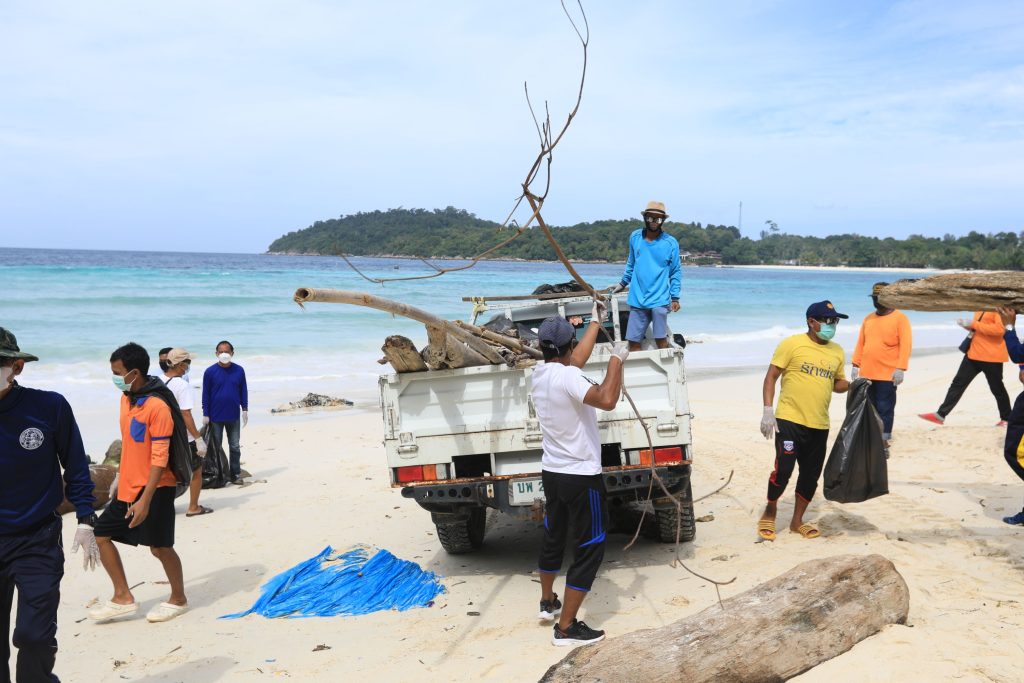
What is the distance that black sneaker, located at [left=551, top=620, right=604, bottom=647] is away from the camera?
4.34 m

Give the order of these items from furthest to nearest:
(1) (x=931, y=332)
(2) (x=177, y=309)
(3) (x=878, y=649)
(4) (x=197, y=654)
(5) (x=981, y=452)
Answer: (2) (x=177, y=309) < (1) (x=931, y=332) < (5) (x=981, y=452) < (4) (x=197, y=654) < (3) (x=878, y=649)

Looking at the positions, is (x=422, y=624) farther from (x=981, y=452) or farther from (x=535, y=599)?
(x=981, y=452)

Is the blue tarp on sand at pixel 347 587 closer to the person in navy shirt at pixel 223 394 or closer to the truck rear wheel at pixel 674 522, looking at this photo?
the truck rear wheel at pixel 674 522

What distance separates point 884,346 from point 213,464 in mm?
7122

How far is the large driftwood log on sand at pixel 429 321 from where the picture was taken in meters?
3.91

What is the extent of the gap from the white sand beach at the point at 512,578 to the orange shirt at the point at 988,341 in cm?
89

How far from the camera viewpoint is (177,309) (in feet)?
108

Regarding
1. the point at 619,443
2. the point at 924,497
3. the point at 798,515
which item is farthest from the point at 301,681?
the point at 924,497

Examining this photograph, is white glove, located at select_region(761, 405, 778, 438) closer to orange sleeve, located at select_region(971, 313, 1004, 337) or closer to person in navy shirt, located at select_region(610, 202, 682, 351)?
person in navy shirt, located at select_region(610, 202, 682, 351)

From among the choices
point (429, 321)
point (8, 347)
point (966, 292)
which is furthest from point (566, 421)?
point (8, 347)

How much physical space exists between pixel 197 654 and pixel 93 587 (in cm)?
187

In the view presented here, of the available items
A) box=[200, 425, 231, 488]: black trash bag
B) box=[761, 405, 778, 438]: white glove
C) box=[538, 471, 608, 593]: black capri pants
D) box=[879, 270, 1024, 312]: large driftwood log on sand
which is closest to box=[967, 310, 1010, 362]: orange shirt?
box=[761, 405, 778, 438]: white glove

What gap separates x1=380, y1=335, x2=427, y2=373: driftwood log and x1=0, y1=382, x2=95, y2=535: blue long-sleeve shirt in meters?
1.92

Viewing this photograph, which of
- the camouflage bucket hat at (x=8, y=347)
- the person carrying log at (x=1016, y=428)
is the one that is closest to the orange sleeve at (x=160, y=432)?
the camouflage bucket hat at (x=8, y=347)
